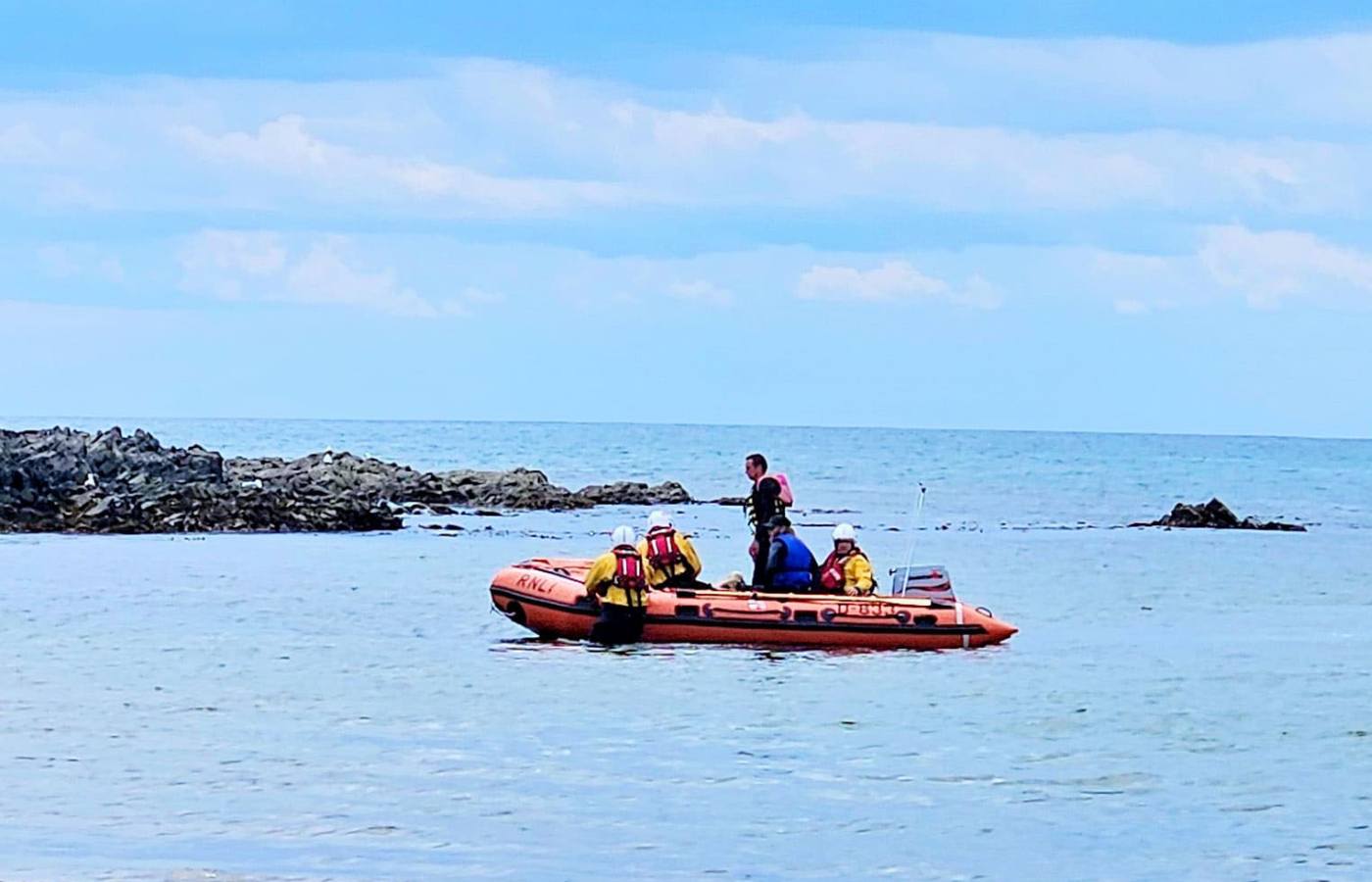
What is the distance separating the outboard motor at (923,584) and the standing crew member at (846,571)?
0.71 m

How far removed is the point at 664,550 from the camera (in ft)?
82.8

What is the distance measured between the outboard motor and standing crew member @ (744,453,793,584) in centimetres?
165

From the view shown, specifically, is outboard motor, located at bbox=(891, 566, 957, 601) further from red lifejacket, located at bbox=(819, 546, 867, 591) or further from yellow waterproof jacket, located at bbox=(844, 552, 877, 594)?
red lifejacket, located at bbox=(819, 546, 867, 591)

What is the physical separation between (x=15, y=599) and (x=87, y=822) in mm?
16671

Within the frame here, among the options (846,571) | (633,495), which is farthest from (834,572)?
(633,495)

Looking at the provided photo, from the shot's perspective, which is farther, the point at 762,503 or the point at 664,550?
the point at 664,550

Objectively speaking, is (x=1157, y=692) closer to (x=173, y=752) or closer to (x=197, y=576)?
(x=173, y=752)

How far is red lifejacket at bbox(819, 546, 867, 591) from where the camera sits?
24844 millimetres

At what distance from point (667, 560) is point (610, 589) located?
1235 mm

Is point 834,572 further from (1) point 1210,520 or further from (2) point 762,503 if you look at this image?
(1) point 1210,520

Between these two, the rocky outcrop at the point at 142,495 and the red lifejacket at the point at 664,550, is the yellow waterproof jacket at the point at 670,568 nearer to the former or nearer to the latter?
the red lifejacket at the point at 664,550

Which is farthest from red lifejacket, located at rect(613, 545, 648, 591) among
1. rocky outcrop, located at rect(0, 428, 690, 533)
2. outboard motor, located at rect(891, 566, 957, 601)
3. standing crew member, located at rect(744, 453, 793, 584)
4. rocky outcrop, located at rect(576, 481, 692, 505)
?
rocky outcrop, located at rect(576, 481, 692, 505)

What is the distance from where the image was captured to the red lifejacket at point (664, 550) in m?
25.2

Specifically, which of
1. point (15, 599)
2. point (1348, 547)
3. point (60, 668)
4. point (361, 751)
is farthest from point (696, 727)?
point (1348, 547)
